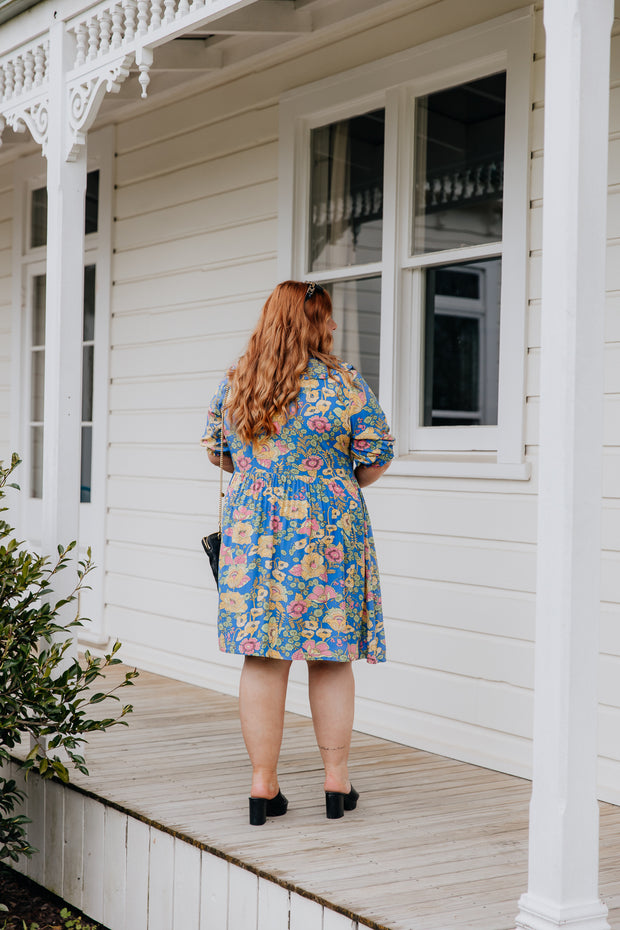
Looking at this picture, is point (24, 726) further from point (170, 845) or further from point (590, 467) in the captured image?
point (590, 467)

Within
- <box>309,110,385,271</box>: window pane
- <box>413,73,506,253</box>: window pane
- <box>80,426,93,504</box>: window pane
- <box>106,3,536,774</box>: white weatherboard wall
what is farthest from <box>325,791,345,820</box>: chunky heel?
<box>80,426,93,504</box>: window pane

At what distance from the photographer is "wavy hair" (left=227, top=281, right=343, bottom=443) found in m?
3.12

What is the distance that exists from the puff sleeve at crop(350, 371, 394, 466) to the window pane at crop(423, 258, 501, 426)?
92 centimetres

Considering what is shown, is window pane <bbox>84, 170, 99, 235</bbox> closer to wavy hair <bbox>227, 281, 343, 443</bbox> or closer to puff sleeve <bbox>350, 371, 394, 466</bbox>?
wavy hair <bbox>227, 281, 343, 443</bbox>

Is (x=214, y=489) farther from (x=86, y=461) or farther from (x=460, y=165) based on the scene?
(x=460, y=165)

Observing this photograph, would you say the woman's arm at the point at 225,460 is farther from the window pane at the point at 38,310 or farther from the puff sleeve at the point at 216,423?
the window pane at the point at 38,310

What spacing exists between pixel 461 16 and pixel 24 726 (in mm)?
2857

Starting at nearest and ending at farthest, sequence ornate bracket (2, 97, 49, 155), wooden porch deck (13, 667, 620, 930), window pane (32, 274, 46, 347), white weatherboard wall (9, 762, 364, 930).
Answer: wooden porch deck (13, 667, 620, 930) < white weatherboard wall (9, 762, 364, 930) < ornate bracket (2, 97, 49, 155) < window pane (32, 274, 46, 347)

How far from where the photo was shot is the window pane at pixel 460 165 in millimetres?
3986

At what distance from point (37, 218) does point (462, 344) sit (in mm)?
3505

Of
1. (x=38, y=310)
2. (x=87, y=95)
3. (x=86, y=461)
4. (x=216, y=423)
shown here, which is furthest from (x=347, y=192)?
(x=38, y=310)

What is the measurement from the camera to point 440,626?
4148mm

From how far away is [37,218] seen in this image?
21.9ft

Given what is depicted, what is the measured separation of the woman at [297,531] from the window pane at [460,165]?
1.08 meters
